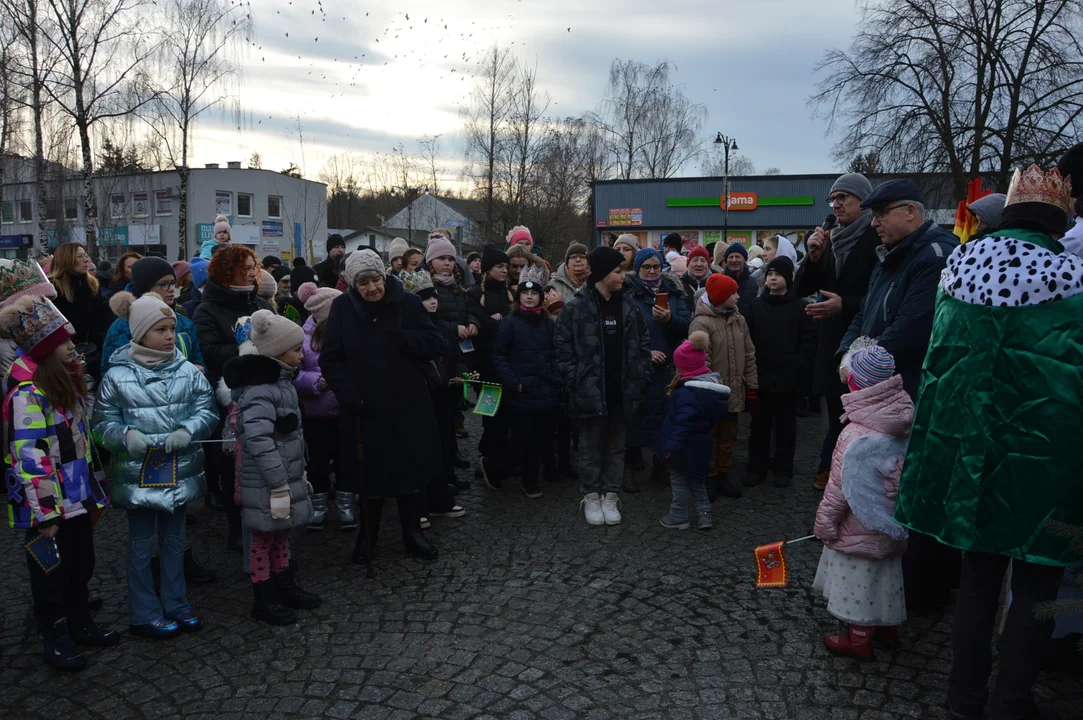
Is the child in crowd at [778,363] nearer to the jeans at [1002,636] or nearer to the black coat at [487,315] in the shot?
the black coat at [487,315]

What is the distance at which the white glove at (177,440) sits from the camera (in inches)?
166

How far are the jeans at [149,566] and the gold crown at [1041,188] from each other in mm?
4432

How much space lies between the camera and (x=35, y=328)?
13.1 feet

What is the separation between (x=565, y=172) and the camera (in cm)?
4031

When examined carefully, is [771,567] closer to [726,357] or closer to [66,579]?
[726,357]

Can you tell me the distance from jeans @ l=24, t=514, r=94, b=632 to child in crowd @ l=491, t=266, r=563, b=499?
3.48 meters

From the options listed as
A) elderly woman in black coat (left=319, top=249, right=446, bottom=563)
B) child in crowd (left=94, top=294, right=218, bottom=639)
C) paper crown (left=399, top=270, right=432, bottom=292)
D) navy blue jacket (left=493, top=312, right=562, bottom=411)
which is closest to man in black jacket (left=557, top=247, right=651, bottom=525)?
navy blue jacket (left=493, top=312, right=562, bottom=411)

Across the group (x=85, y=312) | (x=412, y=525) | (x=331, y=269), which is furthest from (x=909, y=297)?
(x=331, y=269)

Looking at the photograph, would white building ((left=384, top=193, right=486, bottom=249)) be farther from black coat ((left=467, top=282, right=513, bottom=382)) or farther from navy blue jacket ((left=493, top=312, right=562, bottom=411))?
navy blue jacket ((left=493, top=312, right=562, bottom=411))

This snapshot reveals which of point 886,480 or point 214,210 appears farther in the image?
point 214,210

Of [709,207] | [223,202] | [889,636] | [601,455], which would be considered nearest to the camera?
[889,636]

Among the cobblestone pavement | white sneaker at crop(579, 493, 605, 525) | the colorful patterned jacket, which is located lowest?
the cobblestone pavement

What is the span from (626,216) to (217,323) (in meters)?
42.2

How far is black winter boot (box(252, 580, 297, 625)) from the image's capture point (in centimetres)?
444
